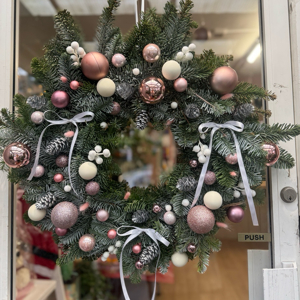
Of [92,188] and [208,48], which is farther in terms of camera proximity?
[208,48]

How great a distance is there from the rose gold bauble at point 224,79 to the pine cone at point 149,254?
1.67ft

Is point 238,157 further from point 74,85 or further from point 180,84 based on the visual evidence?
point 74,85

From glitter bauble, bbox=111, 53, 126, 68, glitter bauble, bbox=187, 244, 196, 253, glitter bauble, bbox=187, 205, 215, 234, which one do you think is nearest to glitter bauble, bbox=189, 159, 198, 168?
glitter bauble, bbox=187, 205, 215, 234

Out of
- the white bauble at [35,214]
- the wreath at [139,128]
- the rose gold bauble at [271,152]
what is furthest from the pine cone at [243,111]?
the white bauble at [35,214]

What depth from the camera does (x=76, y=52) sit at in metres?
0.65

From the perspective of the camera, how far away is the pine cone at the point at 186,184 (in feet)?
2.14

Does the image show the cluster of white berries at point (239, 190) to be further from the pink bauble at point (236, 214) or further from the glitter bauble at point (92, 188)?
the glitter bauble at point (92, 188)

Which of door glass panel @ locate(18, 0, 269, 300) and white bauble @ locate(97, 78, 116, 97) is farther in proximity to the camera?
door glass panel @ locate(18, 0, 269, 300)

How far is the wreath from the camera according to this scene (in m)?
0.64

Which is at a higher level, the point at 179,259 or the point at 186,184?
the point at 186,184

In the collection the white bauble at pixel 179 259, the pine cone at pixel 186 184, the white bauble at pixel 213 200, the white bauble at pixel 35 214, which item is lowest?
the white bauble at pixel 179 259

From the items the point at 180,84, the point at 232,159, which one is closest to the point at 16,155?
the point at 180,84

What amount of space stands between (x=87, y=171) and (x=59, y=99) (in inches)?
9.0

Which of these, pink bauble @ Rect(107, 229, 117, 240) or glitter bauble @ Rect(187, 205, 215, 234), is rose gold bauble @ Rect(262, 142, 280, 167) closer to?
glitter bauble @ Rect(187, 205, 215, 234)
